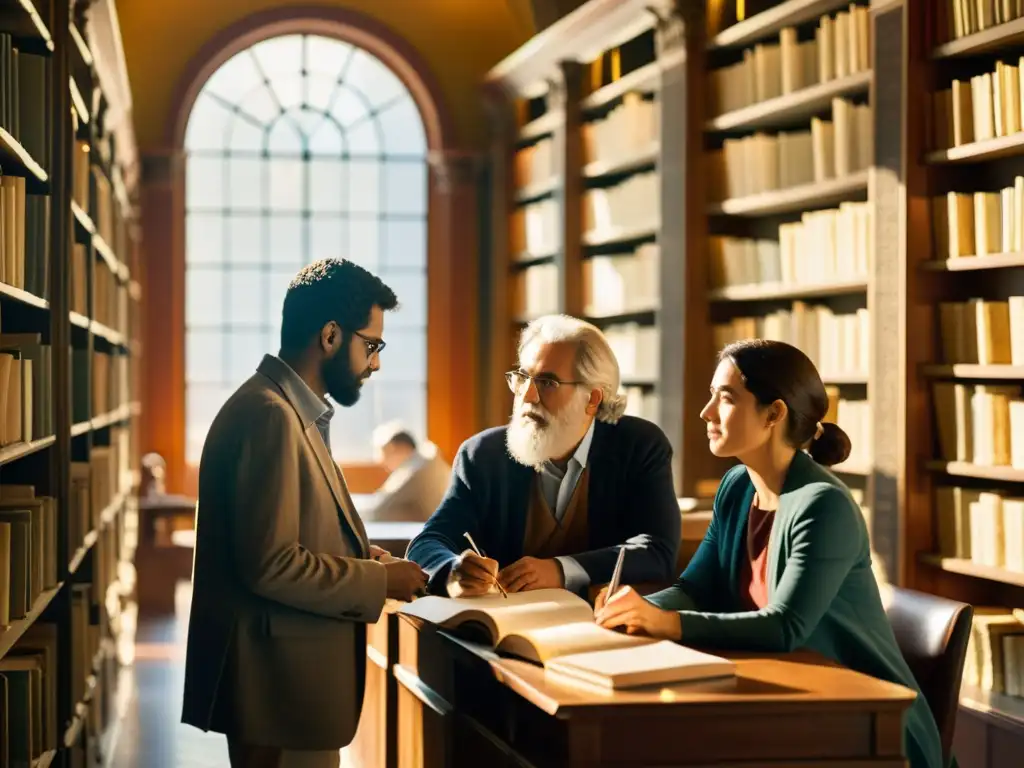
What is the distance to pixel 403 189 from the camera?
11.0m

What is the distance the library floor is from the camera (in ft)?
18.1

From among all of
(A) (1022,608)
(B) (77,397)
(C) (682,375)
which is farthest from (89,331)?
(A) (1022,608)

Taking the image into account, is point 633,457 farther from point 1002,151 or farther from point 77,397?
point 77,397

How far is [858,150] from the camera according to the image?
19.8 feet

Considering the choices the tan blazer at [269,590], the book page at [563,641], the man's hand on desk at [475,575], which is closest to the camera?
the book page at [563,641]

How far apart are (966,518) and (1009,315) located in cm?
77

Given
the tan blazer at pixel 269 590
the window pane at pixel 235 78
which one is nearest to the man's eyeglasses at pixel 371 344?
the tan blazer at pixel 269 590

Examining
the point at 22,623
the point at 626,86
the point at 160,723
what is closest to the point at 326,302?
the point at 22,623

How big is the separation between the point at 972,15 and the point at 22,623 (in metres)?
3.83

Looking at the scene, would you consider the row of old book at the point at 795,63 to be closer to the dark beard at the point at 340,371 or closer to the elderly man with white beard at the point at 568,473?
the elderly man with white beard at the point at 568,473

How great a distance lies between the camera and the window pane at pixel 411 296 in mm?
10953

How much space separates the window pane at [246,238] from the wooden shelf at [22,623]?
265 inches

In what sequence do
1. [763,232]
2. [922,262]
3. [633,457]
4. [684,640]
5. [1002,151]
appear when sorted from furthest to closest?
[763,232] → [922,262] → [1002,151] → [633,457] → [684,640]

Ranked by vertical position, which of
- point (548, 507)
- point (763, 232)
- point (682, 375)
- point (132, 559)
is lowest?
point (132, 559)
